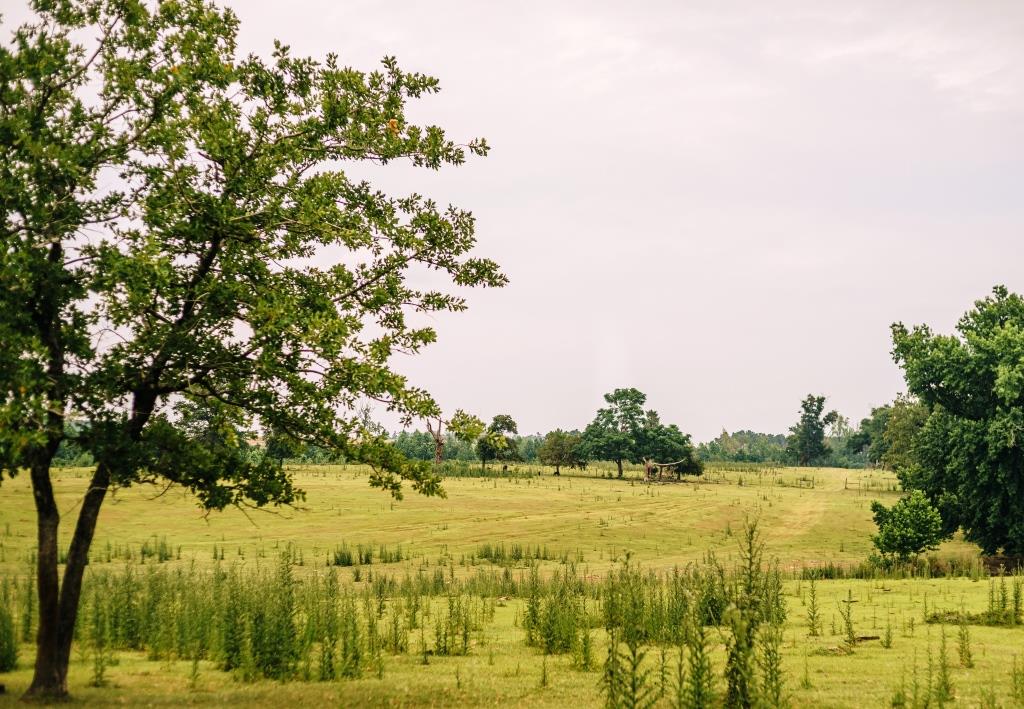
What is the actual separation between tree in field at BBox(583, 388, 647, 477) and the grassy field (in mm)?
8386

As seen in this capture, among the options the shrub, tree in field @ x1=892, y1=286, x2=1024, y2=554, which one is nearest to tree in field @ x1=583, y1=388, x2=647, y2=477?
tree in field @ x1=892, y1=286, x2=1024, y2=554

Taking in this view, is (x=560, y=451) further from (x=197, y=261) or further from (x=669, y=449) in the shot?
(x=197, y=261)

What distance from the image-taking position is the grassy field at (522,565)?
11.9 metres

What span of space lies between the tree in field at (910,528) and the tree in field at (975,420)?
2602 mm

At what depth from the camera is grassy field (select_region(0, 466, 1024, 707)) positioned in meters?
11.9

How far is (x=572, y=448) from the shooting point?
93500 millimetres

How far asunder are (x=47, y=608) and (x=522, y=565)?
22483mm

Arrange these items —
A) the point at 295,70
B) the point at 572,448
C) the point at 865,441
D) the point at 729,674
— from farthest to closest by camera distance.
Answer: the point at 865,441, the point at 572,448, the point at 295,70, the point at 729,674

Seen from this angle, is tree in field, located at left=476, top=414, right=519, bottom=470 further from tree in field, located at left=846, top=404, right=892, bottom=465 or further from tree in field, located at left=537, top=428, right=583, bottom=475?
tree in field, located at left=846, top=404, right=892, bottom=465

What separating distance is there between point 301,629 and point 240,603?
1.29 m

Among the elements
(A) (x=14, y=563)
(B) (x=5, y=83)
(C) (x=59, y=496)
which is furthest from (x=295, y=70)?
(C) (x=59, y=496)

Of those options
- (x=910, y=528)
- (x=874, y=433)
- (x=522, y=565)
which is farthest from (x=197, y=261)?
(x=874, y=433)

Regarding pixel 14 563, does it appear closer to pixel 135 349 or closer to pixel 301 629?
pixel 301 629

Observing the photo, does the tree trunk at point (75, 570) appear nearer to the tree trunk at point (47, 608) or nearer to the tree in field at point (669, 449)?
the tree trunk at point (47, 608)
